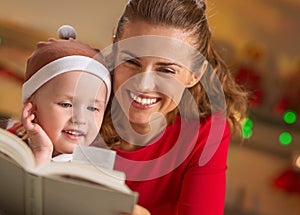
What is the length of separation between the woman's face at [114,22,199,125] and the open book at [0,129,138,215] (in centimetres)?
19

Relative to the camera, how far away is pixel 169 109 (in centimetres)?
115

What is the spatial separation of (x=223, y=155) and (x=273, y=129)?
2.06 feet

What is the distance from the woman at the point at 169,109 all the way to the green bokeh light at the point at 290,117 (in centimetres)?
58

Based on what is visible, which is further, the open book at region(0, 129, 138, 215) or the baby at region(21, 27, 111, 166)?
the baby at region(21, 27, 111, 166)

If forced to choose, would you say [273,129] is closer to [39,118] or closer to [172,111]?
[172,111]

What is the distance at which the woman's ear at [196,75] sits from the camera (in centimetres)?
115

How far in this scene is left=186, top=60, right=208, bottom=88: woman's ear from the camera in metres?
1.15

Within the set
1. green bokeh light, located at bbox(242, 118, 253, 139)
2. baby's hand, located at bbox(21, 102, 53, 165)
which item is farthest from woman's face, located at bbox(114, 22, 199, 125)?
green bokeh light, located at bbox(242, 118, 253, 139)

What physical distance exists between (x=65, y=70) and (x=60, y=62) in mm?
16

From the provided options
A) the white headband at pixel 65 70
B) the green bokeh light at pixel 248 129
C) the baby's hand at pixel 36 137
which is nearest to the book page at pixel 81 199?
the baby's hand at pixel 36 137

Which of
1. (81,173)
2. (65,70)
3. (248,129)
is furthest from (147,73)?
(248,129)

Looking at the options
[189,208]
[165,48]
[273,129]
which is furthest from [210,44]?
[273,129]

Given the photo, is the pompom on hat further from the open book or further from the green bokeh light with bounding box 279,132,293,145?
the green bokeh light with bounding box 279,132,293,145

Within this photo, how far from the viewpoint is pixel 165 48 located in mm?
1088
